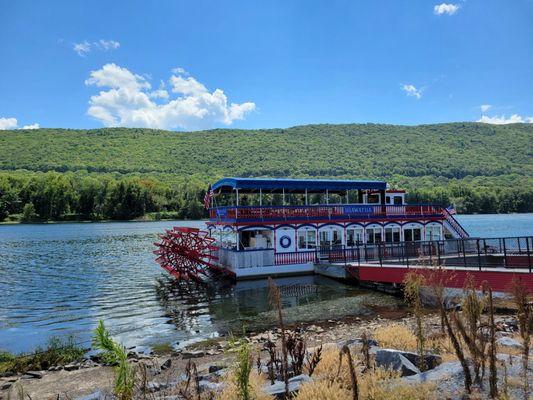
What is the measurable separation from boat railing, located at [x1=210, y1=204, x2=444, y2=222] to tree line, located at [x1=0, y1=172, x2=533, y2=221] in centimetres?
9842

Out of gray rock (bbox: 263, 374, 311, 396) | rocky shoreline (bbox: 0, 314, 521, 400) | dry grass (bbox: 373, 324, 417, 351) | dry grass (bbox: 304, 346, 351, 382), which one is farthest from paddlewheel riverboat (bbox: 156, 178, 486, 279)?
gray rock (bbox: 263, 374, 311, 396)

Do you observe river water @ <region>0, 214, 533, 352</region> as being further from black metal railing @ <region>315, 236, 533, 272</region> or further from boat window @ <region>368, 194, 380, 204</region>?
boat window @ <region>368, 194, 380, 204</region>

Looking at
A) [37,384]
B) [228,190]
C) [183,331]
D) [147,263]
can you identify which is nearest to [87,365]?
[37,384]

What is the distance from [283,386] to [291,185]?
20933 mm

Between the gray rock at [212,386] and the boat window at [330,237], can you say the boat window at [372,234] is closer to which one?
the boat window at [330,237]

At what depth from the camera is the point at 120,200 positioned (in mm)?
123375

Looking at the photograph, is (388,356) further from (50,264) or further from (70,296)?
(50,264)

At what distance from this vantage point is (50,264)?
126ft

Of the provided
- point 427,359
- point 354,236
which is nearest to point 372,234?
point 354,236

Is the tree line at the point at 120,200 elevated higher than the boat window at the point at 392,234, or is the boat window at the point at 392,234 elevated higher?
the tree line at the point at 120,200

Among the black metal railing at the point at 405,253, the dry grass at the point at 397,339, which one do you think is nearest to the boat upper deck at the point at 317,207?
the black metal railing at the point at 405,253

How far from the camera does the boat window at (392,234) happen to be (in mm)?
31188

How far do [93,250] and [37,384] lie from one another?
4061cm

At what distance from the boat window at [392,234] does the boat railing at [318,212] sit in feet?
3.59
